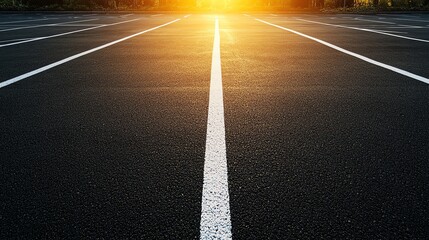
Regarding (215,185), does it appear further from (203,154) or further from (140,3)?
(140,3)

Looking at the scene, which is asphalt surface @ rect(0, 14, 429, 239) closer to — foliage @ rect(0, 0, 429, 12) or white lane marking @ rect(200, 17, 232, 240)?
white lane marking @ rect(200, 17, 232, 240)

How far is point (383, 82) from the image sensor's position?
510cm

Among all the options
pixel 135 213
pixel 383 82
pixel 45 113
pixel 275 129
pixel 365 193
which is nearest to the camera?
pixel 135 213

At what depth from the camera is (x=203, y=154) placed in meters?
2.71

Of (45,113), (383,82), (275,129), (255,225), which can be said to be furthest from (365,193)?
(383,82)

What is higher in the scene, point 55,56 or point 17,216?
point 55,56

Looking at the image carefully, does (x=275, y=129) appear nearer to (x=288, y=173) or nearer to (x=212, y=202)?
(x=288, y=173)

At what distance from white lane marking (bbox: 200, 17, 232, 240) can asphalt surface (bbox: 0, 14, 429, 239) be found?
0.05 metres

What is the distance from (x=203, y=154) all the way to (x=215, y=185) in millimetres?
493

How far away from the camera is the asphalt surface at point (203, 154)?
1.88 metres

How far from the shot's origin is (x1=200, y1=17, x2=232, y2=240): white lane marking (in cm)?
181

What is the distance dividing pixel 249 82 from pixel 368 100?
1.58 metres

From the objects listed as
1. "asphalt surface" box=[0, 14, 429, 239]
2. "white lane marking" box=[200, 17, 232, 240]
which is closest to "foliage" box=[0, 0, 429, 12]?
"asphalt surface" box=[0, 14, 429, 239]

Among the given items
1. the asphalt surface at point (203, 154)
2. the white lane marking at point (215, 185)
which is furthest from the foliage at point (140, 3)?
the white lane marking at point (215, 185)
